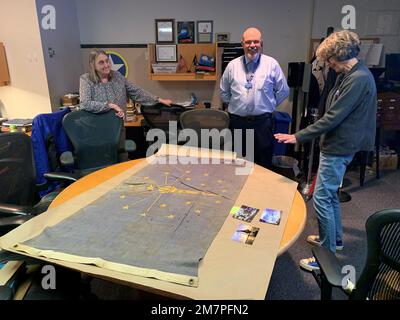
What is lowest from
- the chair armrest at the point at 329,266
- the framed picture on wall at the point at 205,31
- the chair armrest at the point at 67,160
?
the chair armrest at the point at 329,266

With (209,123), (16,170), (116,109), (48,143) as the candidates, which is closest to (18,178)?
(16,170)


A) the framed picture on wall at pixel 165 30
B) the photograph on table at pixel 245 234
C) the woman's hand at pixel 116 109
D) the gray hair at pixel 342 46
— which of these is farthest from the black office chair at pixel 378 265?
the framed picture on wall at pixel 165 30

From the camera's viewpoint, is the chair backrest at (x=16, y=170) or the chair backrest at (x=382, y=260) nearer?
the chair backrest at (x=382, y=260)

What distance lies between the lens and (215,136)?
2502 millimetres

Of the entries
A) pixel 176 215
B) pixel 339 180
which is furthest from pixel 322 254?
pixel 339 180

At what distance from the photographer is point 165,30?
401cm

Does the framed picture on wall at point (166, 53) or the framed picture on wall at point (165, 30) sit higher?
the framed picture on wall at point (165, 30)

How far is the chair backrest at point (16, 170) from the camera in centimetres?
183

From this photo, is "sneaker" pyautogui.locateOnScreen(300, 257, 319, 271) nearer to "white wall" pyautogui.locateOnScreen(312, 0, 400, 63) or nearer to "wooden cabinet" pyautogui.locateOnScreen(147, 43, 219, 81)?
"wooden cabinet" pyautogui.locateOnScreen(147, 43, 219, 81)

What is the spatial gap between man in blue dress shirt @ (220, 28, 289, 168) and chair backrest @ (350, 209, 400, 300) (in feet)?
5.56

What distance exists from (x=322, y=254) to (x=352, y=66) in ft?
3.97

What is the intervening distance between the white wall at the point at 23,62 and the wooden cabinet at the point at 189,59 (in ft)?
4.23

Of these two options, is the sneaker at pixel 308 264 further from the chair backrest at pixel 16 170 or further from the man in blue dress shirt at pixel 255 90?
the chair backrest at pixel 16 170

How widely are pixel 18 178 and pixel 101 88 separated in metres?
1.13
